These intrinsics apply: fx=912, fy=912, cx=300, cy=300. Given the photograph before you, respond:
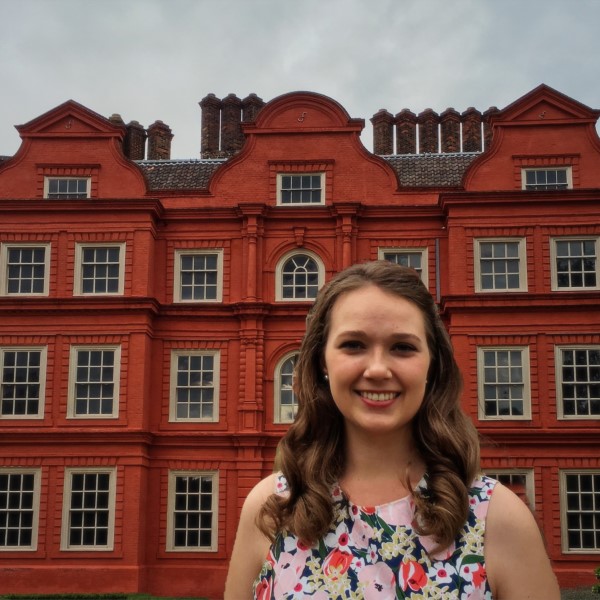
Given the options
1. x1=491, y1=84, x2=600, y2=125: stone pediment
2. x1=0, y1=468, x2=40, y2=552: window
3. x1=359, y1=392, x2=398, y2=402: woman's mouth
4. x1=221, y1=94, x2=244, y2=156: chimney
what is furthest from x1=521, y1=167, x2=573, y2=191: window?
x1=359, y1=392, x2=398, y2=402: woman's mouth

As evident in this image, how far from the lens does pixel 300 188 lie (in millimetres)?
27328

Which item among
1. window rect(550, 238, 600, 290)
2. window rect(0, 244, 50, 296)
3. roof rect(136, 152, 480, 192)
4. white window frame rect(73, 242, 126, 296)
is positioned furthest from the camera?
roof rect(136, 152, 480, 192)

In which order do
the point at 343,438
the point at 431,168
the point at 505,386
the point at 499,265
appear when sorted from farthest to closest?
the point at 431,168, the point at 499,265, the point at 505,386, the point at 343,438

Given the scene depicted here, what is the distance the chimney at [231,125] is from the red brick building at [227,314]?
6523 millimetres

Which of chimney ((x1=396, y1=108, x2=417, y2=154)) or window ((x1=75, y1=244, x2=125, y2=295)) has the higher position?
chimney ((x1=396, y1=108, x2=417, y2=154))

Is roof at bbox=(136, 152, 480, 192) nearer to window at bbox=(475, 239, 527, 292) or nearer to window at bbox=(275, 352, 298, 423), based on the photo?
window at bbox=(475, 239, 527, 292)

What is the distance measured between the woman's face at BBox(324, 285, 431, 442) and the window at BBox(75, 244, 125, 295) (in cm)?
2408

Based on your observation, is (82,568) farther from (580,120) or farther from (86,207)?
(580,120)

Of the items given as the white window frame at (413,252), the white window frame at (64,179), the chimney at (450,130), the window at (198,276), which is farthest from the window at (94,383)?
the chimney at (450,130)

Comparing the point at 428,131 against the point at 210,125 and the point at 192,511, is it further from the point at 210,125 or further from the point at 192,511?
the point at 192,511

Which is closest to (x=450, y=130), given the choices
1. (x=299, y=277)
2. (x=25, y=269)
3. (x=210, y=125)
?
(x=210, y=125)

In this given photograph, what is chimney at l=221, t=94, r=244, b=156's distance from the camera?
34.2m

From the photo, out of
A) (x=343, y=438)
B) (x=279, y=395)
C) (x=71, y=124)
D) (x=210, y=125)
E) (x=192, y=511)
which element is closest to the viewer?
(x=343, y=438)

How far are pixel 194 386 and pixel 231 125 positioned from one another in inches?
480
